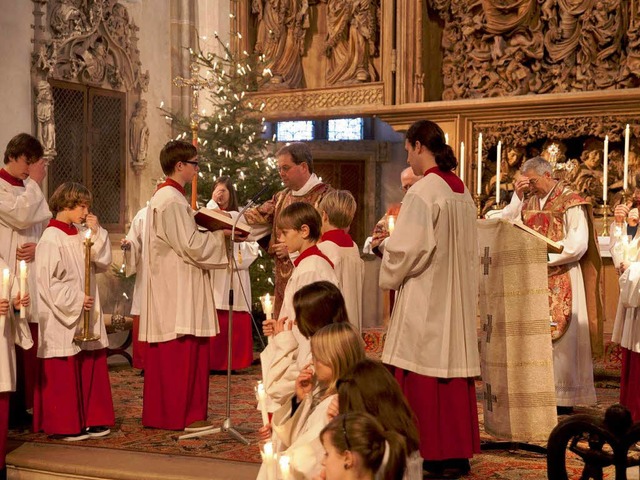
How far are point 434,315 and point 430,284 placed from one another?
0.17 metres

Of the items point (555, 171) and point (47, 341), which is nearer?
point (47, 341)

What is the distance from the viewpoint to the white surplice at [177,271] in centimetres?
683

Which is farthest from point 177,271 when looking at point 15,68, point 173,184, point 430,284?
point 15,68

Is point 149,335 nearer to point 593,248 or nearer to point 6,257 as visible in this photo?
point 6,257

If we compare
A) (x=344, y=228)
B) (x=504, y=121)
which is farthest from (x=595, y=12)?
(x=344, y=228)

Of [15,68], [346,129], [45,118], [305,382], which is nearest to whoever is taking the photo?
[305,382]

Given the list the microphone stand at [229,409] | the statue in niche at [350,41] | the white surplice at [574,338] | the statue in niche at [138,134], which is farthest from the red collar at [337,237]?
the statue in niche at [138,134]

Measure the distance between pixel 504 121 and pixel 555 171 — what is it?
1.60 metres

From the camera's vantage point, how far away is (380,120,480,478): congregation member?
5.62m

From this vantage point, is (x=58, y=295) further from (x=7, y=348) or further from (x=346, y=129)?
(x=346, y=129)

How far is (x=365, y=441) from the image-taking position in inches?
135

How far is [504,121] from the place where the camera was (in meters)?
11.3

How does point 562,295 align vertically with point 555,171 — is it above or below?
below

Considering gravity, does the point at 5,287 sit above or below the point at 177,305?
above
